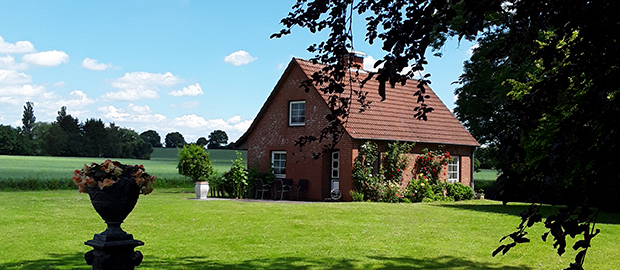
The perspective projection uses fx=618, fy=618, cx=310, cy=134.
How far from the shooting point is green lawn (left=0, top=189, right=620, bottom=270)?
9.66 metres

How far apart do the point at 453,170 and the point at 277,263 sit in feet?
63.6

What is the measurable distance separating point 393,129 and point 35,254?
56.8ft

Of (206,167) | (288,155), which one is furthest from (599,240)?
(206,167)

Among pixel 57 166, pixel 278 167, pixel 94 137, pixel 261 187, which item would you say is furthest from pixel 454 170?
pixel 94 137

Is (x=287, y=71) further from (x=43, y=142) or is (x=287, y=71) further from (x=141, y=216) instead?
(x=43, y=142)

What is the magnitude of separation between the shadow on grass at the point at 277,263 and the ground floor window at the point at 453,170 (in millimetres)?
17661

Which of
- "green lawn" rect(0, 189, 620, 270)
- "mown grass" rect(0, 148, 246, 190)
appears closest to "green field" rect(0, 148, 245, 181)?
"mown grass" rect(0, 148, 246, 190)

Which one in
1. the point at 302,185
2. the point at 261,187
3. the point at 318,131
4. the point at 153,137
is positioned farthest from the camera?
the point at 153,137

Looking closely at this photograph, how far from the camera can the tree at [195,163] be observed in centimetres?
2628

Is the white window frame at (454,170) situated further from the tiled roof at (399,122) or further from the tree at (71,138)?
the tree at (71,138)

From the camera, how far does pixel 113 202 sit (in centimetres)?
700

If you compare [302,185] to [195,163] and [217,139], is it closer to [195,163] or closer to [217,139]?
[195,163]

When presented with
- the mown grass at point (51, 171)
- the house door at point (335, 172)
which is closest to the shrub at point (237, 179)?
the mown grass at point (51, 171)

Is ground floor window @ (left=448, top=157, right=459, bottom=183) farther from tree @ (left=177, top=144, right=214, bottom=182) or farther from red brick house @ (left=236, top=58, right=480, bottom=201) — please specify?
tree @ (left=177, top=144, right=214, bottom=182)
